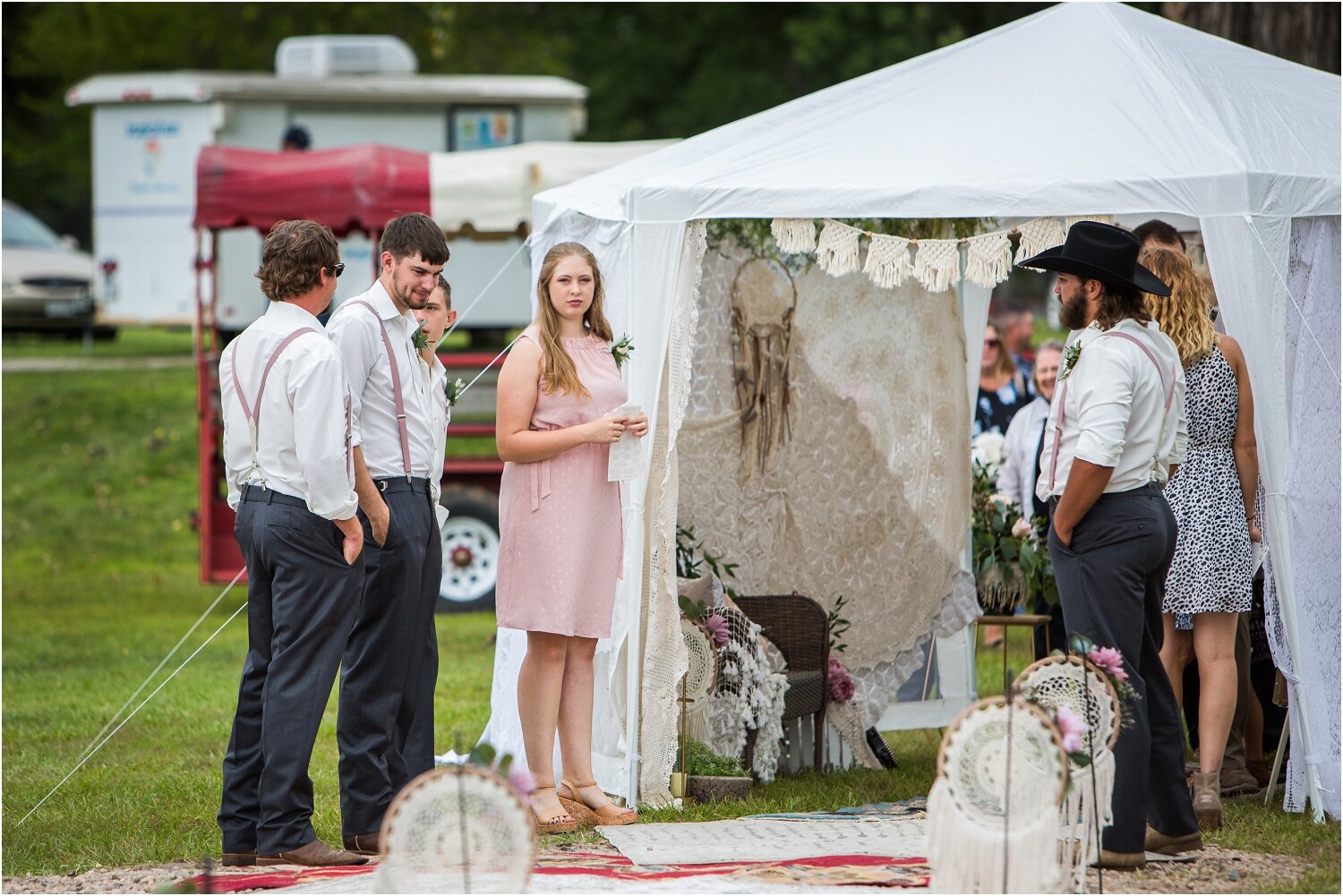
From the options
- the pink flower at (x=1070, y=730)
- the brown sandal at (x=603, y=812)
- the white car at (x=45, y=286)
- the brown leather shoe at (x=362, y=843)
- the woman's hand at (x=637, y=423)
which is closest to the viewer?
the pink flower at (x=1070, y=730)

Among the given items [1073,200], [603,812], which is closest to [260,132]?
[603,812]

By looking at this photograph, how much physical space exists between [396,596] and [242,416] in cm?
73

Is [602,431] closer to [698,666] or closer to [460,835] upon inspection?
[698,666]

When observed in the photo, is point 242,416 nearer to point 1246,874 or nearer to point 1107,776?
point 1107,776

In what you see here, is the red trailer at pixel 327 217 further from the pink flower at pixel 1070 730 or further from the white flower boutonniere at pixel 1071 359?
the pink flower at pixel 1070 730

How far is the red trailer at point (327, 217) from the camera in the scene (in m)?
10.3

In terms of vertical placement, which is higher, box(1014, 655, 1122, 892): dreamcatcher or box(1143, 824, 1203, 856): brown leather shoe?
box(1014, 655, 1122, 892): dreamcatcher

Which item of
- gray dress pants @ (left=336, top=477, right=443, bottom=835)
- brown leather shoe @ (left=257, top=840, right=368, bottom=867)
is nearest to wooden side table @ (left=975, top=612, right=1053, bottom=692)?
gray dress pants @ (left=336, top=477, right=443, bottom=835)

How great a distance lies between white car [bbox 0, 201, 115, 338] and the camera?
18.2 m

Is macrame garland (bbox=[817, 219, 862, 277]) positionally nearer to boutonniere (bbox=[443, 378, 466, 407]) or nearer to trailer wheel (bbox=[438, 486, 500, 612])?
boutonniere (bbox=[443, 378, 466, 407])

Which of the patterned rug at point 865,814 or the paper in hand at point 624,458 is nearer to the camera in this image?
the paper in hand at point 624,458

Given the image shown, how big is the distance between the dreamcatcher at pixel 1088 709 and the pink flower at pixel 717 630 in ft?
5.83

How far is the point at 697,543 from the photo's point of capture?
664 centimetres

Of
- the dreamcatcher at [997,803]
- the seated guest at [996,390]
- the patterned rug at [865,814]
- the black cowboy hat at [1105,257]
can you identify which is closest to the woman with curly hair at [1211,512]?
the black cowboy hat at [1105,257]
